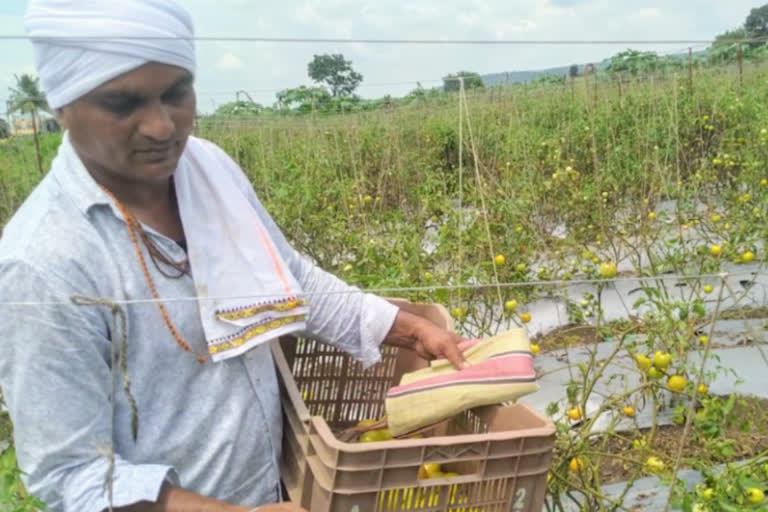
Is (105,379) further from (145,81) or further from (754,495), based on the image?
(754,495)

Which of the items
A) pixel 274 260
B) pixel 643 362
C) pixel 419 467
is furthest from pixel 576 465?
pixel 274 260

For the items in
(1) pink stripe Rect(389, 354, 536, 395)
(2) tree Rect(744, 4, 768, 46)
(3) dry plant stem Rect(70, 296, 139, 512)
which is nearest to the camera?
(3) dry plant stem Rect(70, 296, 139, 512)

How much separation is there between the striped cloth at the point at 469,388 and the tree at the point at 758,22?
6268 mm

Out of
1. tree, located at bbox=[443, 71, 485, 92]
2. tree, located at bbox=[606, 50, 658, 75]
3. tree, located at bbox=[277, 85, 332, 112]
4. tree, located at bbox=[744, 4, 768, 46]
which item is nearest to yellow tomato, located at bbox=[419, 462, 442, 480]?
tree, located at bbox=[443, 71, 485, 92]

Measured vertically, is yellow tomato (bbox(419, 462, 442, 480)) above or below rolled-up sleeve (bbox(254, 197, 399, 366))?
below

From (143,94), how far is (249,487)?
59 cm

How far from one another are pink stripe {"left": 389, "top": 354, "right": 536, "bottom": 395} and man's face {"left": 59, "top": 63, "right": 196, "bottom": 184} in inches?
19.2

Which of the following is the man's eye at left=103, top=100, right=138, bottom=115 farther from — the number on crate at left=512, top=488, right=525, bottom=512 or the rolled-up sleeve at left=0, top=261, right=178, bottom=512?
the number on crate at left=512, top=488, right=525, bottom=512

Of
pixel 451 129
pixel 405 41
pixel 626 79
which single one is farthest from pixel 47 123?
pixel 626 79

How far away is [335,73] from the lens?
253cm

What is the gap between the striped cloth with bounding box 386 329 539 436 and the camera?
1.13 m

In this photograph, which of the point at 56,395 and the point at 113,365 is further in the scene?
the point at 56,395

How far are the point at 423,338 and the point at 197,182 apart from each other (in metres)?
0.48

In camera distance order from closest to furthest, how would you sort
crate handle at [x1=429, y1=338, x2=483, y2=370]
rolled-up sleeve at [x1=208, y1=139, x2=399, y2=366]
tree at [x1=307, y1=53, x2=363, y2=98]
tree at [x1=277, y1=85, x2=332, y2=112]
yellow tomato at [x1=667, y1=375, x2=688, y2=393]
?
1. crate handle at [x1=429, y1=338, x2=483, y2=370]
2. rolled-up sleeve at [x1=208, y1=139, x2=399, y2=366]
3. yellow tomato at [x1=667, y1=375, x2=688, y2=393]
4. tree at [x1=307, y1=53, x2=363, y2=98]
5. tree at [x1=277, y1=85, x2=332, y2=112]
